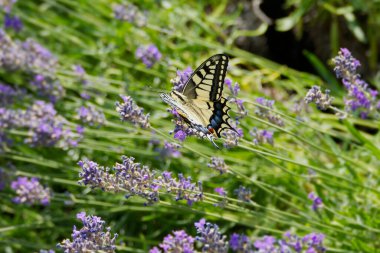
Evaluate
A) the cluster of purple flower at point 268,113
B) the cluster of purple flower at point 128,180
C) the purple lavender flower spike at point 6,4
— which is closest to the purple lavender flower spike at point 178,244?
the cluster of purple flower at point 128,180

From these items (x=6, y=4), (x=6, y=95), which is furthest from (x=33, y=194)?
(x=6, y=4)

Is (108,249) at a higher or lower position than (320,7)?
lower

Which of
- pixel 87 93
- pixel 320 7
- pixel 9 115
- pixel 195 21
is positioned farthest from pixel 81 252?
pixel 320 7

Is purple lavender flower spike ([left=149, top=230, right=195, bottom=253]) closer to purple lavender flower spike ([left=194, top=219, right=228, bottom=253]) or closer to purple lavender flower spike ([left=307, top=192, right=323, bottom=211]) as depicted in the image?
purple lavender flower spike ([left=194, top=219, right=228, bottom=253])

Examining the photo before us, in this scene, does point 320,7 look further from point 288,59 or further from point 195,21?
point 195,21

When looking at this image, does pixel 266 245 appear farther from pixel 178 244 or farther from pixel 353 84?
pixel 353 84

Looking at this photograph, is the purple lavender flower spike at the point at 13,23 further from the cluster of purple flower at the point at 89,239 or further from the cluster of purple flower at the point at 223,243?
the cluster of purple flower at the point at 89,239
